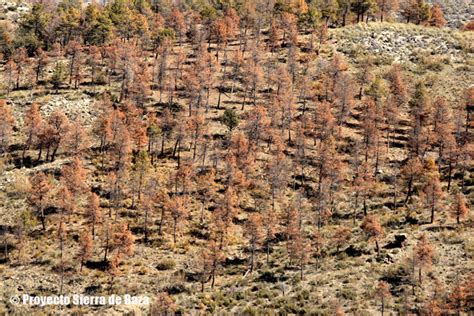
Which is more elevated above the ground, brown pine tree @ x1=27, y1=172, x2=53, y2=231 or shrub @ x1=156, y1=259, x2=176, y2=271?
brown pine tree @ x1=27, y1=172, x2=53, y2=231

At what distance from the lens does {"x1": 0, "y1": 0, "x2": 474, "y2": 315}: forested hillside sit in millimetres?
80312

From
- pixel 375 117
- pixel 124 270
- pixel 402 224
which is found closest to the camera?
pixel 124 270

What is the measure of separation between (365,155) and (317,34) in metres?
62.1

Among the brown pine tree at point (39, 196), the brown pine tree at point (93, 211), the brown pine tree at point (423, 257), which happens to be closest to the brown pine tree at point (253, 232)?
the brown pine tree at point (423, 257)

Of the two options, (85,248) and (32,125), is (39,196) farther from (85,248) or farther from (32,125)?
(32,125)

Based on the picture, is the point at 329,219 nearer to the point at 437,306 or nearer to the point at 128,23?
the point at 437,306

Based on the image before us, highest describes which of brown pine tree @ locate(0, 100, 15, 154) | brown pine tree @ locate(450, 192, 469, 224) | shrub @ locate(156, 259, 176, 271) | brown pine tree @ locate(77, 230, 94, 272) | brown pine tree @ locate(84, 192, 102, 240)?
brown pine tree @ locate(0, 100, 15, 154)

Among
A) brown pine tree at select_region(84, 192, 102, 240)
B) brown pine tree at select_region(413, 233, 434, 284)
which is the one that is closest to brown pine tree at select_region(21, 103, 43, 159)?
brown pine tree at select_region(84, 192, 102, 240)

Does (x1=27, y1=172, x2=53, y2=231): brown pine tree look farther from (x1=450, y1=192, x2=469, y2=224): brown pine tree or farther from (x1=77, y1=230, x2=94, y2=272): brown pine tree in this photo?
(x1=450, y1=192, x2=469, y2=224): brown pine tree

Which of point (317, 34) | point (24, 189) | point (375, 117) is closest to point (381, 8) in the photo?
point (317, 34)

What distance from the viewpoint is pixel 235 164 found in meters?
105

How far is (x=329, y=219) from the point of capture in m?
96.4

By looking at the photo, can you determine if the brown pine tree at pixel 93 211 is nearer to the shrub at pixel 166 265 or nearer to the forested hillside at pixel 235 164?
the forested hillside at pixel 235 164

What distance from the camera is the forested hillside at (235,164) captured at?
80312 millimetres
